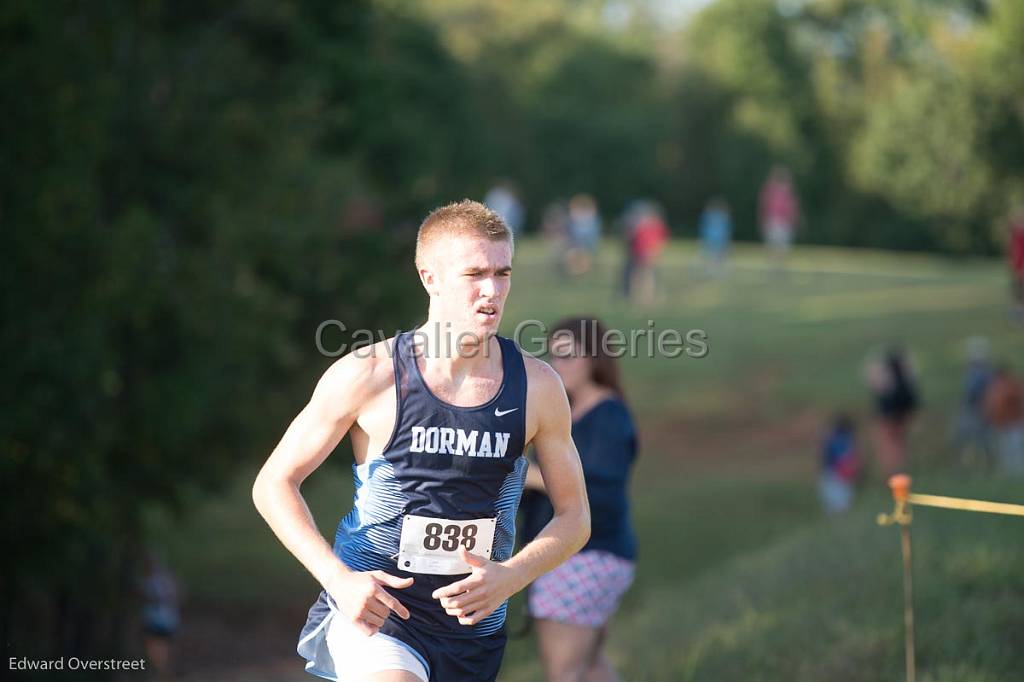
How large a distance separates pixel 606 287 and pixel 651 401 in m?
7.64

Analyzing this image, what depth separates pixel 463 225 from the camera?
389 cm

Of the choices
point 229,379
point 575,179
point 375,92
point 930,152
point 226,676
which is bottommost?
point 226,676

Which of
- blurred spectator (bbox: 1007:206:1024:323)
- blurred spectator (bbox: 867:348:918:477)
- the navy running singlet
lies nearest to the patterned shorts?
the navy running singlet

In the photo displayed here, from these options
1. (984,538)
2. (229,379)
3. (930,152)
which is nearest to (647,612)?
(984,538)

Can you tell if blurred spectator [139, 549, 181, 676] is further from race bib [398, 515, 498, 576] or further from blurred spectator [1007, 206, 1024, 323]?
blurred spectator [1007, 206, 1024, 323]

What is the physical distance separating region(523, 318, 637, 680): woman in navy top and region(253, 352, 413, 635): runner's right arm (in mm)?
2157

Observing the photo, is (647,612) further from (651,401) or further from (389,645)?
(651,401)

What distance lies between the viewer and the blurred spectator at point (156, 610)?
13.9 m

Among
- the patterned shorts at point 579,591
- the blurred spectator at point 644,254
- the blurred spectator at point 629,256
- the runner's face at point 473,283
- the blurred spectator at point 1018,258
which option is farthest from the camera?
the blurred spectator at point 629,256

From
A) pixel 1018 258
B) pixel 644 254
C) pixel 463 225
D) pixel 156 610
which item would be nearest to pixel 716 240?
pixel 644 254

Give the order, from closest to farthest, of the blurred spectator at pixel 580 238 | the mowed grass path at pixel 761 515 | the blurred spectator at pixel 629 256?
1. the mowed grass path at pixel 761 515
2. the blurred spectator at pixel 629 256
3. the blurred spectator at pixel 580 238

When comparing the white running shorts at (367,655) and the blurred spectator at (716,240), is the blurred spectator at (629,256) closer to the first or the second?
the blurred spectator at (716,240)

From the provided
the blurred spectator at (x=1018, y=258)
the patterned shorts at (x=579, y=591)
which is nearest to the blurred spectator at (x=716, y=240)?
the blurred spectator at (x=1018, y=258)

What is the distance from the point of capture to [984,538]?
9703 mm
